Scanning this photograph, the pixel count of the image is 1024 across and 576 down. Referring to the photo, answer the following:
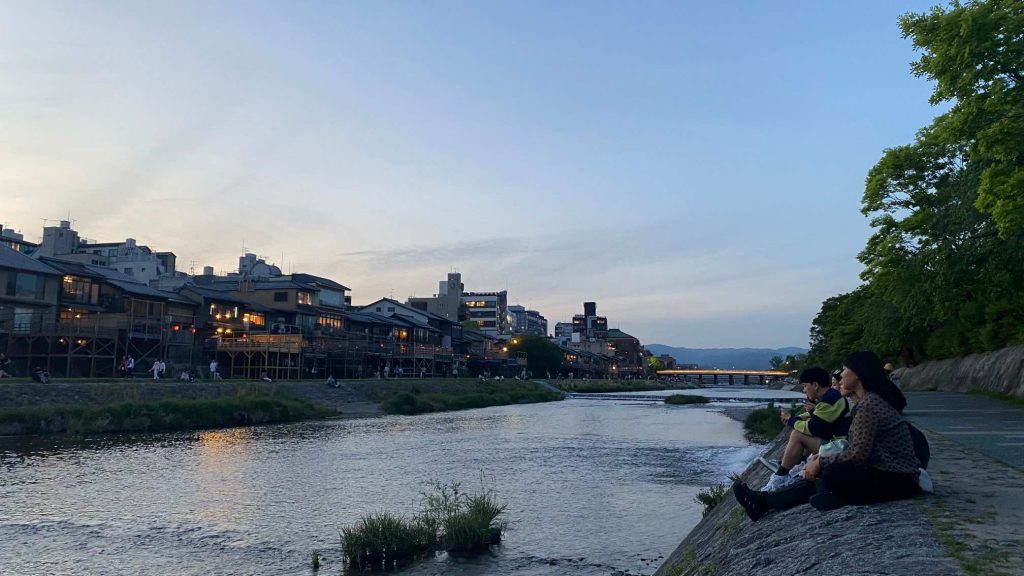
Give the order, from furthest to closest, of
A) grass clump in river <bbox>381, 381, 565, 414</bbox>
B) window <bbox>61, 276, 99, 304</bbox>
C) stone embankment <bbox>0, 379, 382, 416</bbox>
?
window <bbox>61, 276, 99, 304</bbox>
grass clump in river <bbox>381, 381, 565, 414</bbox>
stone embankment <bbox>0, 379, 382, 416</bbox>

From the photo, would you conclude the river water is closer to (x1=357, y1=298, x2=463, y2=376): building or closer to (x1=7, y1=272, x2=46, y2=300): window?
(x1=7, y1=272, x2=46, y2=300): window

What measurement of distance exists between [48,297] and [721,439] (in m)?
48.6

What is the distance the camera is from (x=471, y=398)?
2509 inches

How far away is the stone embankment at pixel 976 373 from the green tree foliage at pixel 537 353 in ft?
261

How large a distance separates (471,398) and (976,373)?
40312 millimetres

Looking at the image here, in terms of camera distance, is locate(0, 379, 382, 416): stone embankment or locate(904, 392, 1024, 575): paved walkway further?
locate(0, 379, 382, 416): stone embankment

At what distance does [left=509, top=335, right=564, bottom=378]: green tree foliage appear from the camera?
12862 cm

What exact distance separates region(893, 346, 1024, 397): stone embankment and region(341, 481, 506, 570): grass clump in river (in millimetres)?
24068

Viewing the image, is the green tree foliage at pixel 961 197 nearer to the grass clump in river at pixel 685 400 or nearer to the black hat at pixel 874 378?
the black hat at pixel 874 378

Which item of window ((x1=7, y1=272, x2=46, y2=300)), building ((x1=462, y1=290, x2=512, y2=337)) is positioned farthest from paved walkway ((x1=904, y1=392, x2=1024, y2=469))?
building ((x1=462, y1=290, x2=512, y2=337))

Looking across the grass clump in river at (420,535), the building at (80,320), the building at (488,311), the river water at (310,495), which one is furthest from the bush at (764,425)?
the building at (488,311)

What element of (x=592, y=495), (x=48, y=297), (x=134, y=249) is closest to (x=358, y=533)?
(x=592, y=495)

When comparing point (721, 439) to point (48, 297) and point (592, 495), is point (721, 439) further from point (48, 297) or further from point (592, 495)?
point (48, 297)

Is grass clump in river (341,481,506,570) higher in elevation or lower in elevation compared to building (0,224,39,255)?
lower
